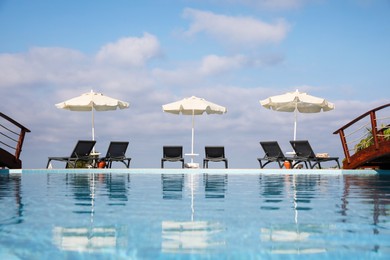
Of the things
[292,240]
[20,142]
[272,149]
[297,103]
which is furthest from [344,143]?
[292,240]

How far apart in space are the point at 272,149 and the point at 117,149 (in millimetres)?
4558

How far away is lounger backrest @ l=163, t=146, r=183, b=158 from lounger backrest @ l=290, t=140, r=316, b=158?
3312mm

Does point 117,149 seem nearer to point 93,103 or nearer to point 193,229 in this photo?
point 93,103

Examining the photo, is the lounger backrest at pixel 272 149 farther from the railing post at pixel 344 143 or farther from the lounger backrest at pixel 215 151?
the railing post at pixel 344 143

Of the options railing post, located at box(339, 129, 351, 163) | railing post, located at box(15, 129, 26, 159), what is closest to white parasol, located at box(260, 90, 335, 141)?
railing post, located at box(339, 129, 351, 163)

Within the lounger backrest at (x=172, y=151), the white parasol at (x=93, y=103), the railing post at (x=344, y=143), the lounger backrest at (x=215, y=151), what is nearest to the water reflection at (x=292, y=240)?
the railing post at (x=344, y=143)

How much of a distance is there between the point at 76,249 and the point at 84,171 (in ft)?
36.7

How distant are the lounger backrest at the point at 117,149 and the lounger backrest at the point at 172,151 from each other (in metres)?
1.17

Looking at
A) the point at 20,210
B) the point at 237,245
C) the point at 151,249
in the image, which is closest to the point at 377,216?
the point at 237,245

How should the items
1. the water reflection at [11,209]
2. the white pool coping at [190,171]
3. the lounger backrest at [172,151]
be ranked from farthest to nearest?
1. the lounger backrest at [172,151]
2. the white pool coping at [190,171]
3. the water reflection at [11,209]

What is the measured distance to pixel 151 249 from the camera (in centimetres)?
295

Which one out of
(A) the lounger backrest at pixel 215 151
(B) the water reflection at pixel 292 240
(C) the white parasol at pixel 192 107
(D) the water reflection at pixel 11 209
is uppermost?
(C) the white parasol at pixel 192 107

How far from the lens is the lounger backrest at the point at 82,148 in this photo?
13.7 m

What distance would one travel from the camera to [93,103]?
15.8 m
